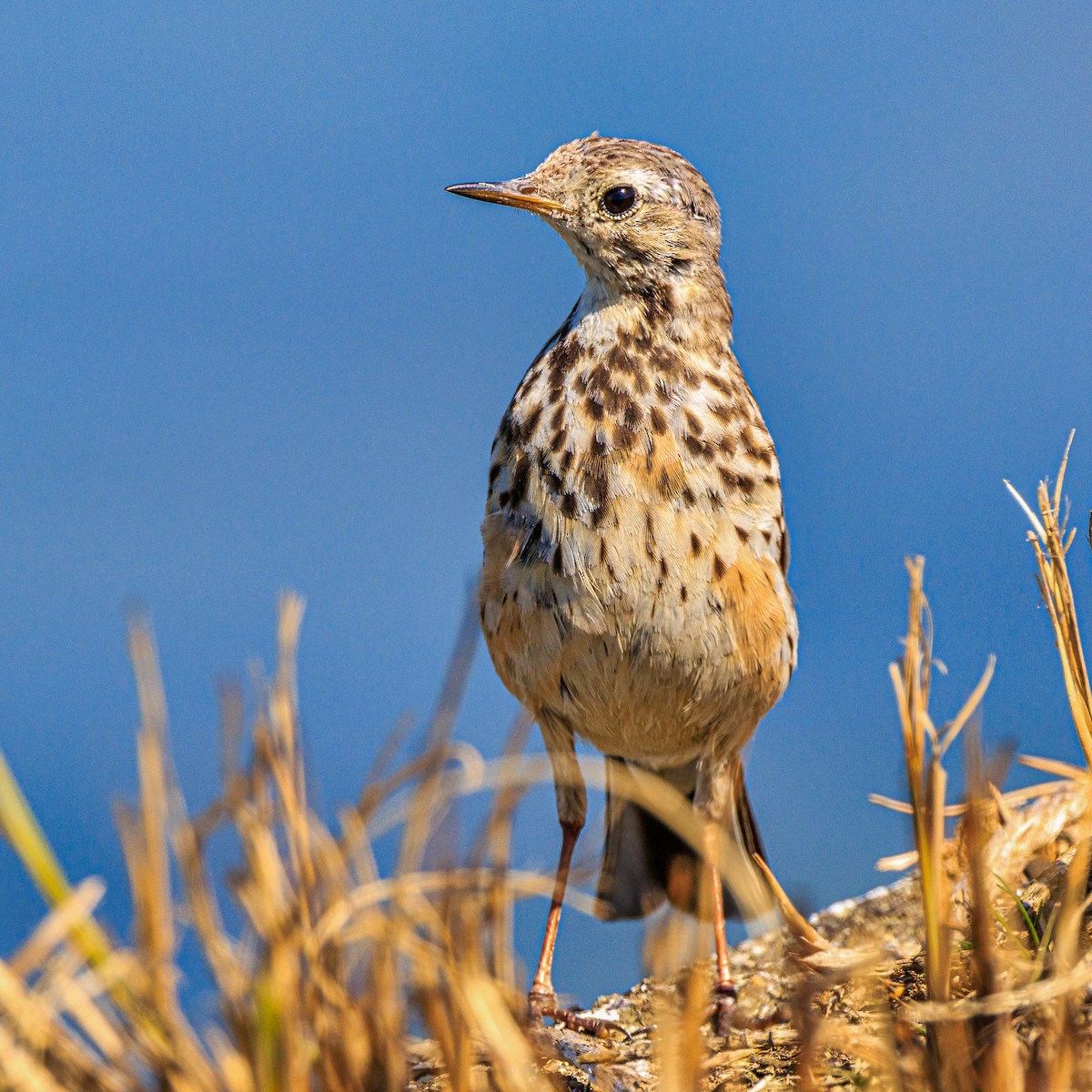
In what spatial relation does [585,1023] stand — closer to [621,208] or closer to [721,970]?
[721,970]

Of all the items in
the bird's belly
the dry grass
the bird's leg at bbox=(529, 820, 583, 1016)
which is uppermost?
the bird's belly

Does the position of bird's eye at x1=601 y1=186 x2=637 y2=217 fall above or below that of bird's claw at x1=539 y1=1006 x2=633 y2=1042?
above

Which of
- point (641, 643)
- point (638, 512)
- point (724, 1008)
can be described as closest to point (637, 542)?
point (638, 512)

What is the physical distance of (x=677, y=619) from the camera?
169 inches

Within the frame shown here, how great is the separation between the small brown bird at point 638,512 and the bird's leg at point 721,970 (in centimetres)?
2

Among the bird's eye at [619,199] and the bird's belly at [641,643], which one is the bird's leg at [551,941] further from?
the bird's eye at [619,199]

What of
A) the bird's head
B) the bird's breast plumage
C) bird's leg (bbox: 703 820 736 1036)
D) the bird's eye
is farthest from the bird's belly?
the bird's eye

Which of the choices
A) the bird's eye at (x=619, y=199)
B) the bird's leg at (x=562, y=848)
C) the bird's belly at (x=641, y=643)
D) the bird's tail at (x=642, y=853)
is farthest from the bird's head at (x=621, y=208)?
the bird's tail at (x=642, y=853)

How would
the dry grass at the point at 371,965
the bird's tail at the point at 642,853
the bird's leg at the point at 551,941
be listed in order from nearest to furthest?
the dry grass at the point at 371,965
the bird's leg at the point at 551,941
the bird's tail at the point at 642,853

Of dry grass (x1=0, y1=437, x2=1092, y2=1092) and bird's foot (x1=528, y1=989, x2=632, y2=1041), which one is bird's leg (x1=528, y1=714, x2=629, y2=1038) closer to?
bird's foot (x1=528, y1=989, x2=632, y2=1041)

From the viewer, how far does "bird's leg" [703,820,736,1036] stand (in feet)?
13.6

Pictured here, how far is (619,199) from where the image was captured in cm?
488

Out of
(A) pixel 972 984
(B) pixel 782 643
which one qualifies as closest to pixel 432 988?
(A) pixel 972 984

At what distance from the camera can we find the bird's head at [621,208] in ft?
15.9
